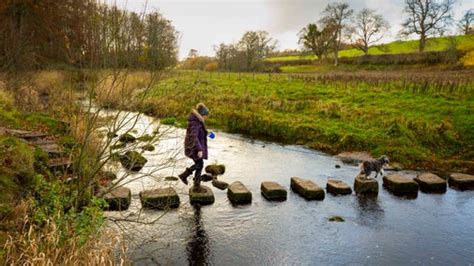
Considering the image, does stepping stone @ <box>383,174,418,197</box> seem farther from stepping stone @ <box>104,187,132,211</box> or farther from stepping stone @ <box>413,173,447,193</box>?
stepping stone @ <box>104,187,132,211</box>

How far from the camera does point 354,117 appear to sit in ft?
68.5

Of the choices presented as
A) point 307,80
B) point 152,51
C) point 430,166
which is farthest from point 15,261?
point 307,80

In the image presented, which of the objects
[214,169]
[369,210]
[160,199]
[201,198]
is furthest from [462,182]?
[160,199]

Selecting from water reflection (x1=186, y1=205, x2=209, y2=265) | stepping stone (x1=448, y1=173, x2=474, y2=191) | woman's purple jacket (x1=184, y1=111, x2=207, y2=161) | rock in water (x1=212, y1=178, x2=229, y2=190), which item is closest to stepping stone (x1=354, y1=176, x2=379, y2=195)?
stepping stone (x1=448, y1=173, x2=474, y2=191)

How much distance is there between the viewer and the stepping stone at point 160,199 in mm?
9867

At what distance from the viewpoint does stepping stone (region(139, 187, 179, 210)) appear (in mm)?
9867

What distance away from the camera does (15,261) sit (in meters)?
5.78

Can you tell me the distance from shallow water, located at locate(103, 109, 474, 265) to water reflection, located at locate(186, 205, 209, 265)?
0.06 feet

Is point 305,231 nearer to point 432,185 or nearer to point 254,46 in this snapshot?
point 432,185

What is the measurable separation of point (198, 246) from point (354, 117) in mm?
14861

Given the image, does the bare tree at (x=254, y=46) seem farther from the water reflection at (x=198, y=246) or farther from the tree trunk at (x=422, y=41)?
the water reflection at (x=198, y=246)

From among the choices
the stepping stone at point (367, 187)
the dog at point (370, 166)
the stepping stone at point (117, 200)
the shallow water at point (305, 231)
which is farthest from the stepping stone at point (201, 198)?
the dog at point (370, 166)

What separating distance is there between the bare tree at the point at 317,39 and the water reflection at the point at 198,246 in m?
59.0

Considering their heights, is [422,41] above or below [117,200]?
above
